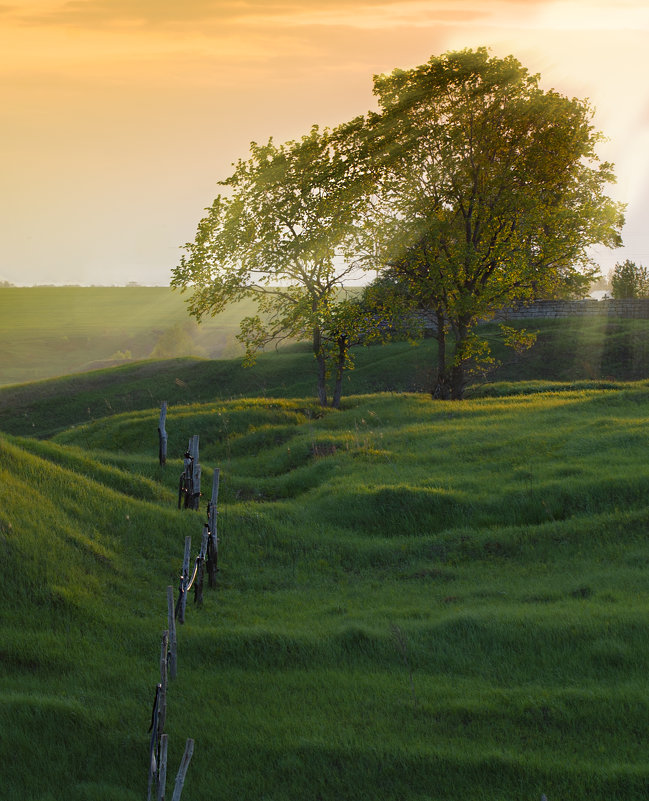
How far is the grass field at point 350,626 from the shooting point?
32.2 ft

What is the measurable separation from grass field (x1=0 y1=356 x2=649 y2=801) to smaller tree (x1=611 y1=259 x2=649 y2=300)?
46423 millimetres

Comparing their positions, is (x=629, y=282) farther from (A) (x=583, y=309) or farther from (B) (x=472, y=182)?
(B) (x=472, y=182)

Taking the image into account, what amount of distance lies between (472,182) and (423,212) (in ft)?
8.91

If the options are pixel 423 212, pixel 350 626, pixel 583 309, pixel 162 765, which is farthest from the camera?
pixel 583 309

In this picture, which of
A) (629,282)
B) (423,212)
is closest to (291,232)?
(423,212)

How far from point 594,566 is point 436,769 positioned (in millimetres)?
8213

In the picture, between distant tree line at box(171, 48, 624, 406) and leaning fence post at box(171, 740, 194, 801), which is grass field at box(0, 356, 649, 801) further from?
distant tree line at box(171, 48, 624, 406)

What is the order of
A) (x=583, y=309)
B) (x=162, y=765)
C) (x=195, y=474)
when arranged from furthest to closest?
(x=583, y=309) < (x=195, y=474) < (x=162, y=765)

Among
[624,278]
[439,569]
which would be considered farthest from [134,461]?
[624,278]

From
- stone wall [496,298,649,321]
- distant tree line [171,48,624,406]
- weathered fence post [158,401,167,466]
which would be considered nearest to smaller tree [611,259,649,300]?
stone wall [496,298,649,321]

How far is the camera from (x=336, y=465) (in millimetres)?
25812

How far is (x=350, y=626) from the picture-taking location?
43.7 ft

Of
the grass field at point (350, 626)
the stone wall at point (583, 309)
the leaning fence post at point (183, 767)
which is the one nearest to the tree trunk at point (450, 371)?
the grass field at point (350, 626)

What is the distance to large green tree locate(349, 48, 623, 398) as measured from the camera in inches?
1442
